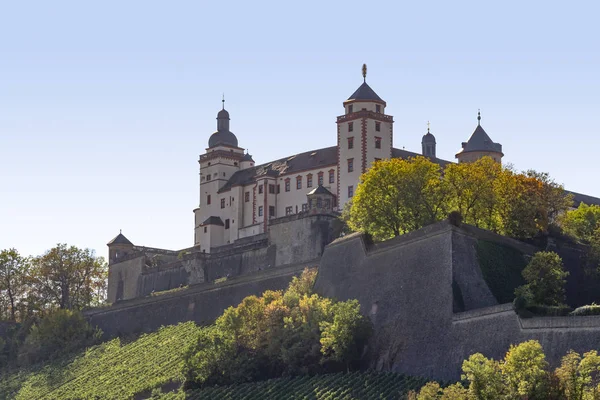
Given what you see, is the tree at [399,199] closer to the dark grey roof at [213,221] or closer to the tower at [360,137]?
the tower at [360,137]

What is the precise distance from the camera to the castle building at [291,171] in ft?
303

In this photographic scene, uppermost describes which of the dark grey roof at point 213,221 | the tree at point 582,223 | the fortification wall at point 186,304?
the dark grey roof at point 213,221

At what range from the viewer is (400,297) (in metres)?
64.1

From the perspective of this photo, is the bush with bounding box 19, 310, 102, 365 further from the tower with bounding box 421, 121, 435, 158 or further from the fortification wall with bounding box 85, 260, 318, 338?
the tower with bounding box 421, 121, 435, 158

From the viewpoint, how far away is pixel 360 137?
92188 mm

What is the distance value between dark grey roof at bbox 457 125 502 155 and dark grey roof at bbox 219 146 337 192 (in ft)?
34.5

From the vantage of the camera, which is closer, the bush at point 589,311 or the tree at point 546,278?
the bush at point 589,311

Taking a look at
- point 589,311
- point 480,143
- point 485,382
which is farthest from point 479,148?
point 485,382

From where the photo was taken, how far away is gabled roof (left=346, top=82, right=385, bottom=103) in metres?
93.1

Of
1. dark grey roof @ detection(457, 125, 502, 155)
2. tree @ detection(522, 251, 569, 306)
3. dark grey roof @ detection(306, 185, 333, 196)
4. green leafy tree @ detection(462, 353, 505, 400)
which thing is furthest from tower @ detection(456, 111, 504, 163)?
green leafy tree @ detection(462, 353, 505, 400)

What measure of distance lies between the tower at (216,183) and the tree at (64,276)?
9.47 metres

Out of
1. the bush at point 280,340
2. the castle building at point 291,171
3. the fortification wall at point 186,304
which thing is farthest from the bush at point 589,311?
the castle building at point 291,171

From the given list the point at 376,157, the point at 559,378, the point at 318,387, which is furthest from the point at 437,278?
the point at 376,157

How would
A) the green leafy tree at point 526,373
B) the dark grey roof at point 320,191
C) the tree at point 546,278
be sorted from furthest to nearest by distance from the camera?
the dark grey roof at point 320,191
the tree at point 546,278
the green leafy tree at point 526,373
